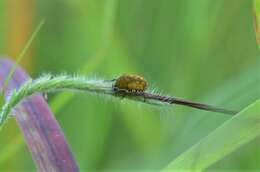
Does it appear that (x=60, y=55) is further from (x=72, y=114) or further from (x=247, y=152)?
(x=247, y=152)

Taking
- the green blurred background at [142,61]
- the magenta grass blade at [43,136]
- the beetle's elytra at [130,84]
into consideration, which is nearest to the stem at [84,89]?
the beetle's elytra at [130,84]

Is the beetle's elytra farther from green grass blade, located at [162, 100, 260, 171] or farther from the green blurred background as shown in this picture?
the green blurred background

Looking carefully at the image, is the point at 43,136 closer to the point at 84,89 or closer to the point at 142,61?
the point at 84,89

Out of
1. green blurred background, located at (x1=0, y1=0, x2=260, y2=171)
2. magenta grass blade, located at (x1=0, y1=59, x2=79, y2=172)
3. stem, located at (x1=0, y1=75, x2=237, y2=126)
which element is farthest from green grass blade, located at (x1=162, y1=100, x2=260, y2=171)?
green blurred background, located at (x1=0, y1=0, x2=260, y2=171)

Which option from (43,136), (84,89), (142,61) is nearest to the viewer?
(84,89)

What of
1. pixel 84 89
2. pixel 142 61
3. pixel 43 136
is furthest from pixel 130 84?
pixel 142 61

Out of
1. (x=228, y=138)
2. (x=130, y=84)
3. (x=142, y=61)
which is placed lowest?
(x=228, y=138)

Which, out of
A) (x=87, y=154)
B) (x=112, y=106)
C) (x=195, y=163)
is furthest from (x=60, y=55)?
(x=195, y=163)

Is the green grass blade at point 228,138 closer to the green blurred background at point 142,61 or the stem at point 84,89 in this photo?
the stem at point 84,89
